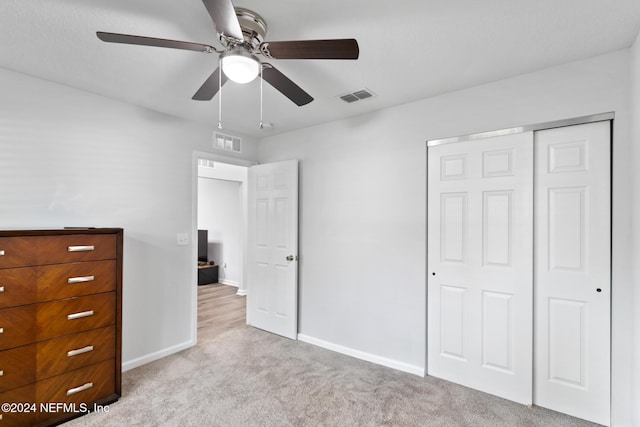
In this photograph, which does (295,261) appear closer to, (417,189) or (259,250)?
(259,250)

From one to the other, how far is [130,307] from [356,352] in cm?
222

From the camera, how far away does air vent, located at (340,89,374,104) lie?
8.80ft

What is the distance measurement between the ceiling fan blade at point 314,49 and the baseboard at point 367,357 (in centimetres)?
262

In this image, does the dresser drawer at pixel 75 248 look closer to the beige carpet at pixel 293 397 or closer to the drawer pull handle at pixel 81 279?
the drawer pull handle at pixel 81 279

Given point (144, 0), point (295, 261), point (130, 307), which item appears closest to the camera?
point (144, 0)

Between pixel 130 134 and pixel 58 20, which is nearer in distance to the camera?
pixel 58 20

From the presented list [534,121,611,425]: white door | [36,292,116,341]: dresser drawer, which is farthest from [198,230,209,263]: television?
[534,121,611,425]: white door

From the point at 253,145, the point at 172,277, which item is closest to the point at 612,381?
the point at 172,277

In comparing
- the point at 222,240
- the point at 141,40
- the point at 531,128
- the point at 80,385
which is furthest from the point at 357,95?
the point at 222,240

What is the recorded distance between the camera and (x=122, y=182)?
9.49 ft

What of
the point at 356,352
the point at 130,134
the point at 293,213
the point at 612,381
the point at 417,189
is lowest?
the point at 356,352

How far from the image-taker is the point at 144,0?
158cm

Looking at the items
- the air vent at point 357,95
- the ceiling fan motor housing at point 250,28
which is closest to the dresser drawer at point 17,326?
the ceiling fan motor housing at point 250,28

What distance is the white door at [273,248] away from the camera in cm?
367
